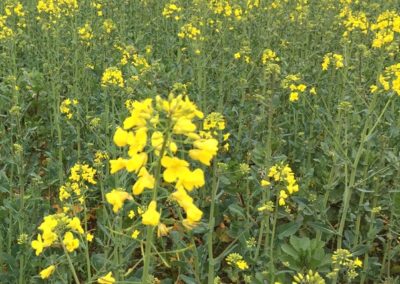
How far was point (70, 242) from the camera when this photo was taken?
1.66 meters

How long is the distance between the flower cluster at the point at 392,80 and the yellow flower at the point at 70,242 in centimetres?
174

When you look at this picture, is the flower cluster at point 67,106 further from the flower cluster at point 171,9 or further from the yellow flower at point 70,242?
the flower cluster at point 171,9

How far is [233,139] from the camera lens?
399cm

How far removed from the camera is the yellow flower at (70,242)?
64.6 inches

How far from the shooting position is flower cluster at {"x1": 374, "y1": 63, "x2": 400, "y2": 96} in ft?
8.73

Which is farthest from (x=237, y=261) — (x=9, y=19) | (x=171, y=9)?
(x=9, y=19)

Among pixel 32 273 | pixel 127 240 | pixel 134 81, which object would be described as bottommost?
pixel 32 273

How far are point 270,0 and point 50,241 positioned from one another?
4.94 m

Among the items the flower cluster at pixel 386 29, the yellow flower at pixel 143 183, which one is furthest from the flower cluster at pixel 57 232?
the flower cluster at pixel 386 29

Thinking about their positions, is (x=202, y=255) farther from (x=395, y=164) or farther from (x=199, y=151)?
(x=199, y=151)

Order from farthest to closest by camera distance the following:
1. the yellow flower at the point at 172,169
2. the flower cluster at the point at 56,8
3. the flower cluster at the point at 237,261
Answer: the flower cluster at the point at 56,8 → the flower cluster at the point at 237,261 → the yellow flower at the point at 172,169

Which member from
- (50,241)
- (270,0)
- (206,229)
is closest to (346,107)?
(206,229)

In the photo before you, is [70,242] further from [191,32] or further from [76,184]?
[191,32]

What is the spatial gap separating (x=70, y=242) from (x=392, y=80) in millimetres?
1893
